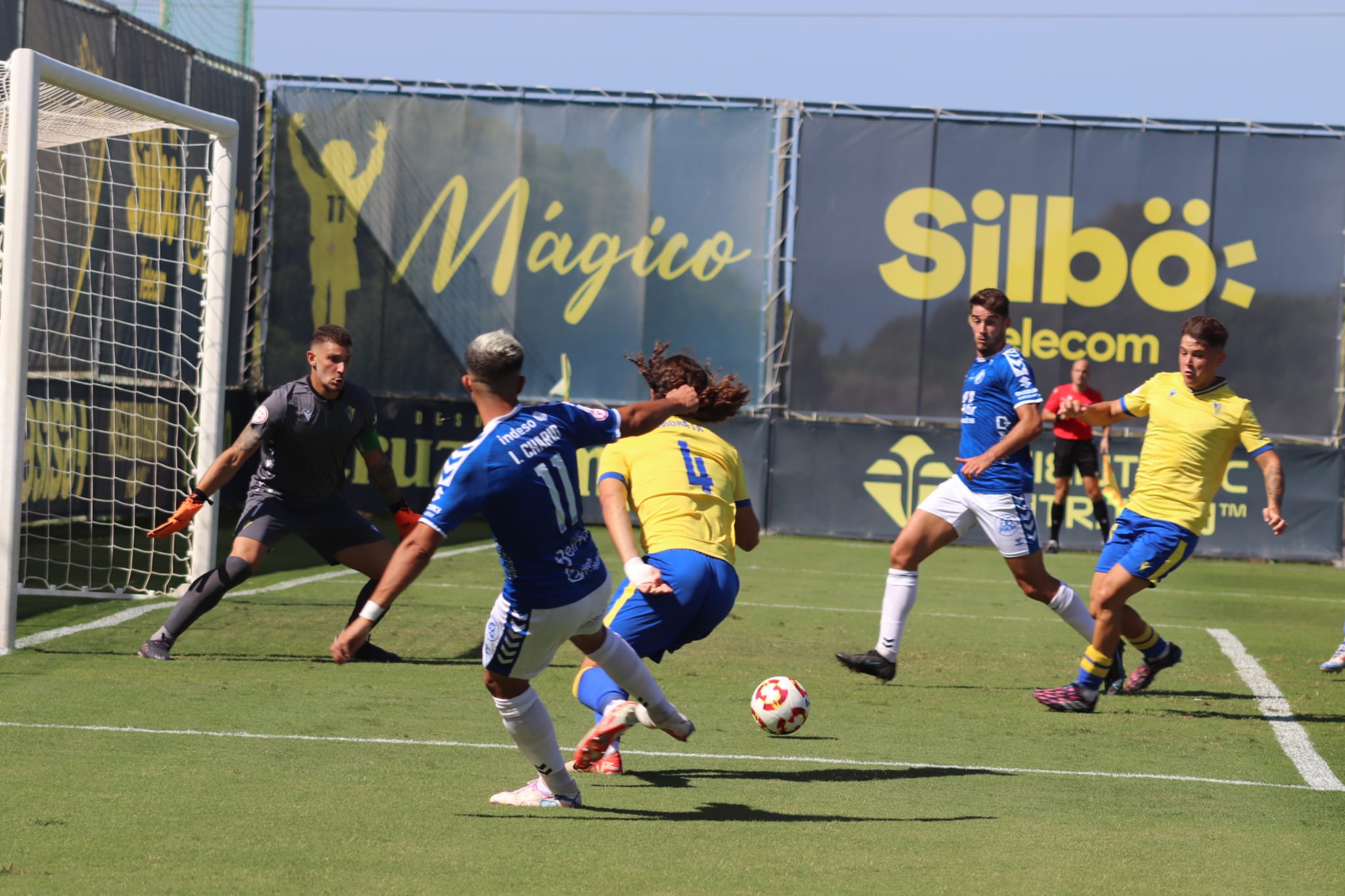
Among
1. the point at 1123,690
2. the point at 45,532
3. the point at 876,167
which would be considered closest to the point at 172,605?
the point at 45,532

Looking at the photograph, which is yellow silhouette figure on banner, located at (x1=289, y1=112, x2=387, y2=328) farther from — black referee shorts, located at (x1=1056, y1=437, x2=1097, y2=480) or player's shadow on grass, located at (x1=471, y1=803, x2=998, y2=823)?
player's shadow on grass, located at (x1=471, y1=803, x2=998, y2=823)

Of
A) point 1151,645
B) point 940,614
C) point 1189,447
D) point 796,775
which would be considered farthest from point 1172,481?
point 940,614

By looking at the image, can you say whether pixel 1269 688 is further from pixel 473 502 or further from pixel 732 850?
pixel 473 502

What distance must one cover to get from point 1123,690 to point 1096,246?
1171 cm

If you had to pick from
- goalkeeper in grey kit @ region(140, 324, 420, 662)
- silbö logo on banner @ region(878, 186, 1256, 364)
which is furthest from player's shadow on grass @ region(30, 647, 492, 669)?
silbö logo on banner @ region(878, 186, 1256, 364)

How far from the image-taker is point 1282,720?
757 cm

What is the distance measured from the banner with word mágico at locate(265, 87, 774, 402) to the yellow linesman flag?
0.24 feet

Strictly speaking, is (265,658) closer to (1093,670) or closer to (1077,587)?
(1093,670)

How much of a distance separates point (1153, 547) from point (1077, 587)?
22.0ft

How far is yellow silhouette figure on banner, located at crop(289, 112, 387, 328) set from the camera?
19.8 meters

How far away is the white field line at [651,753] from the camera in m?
6.11

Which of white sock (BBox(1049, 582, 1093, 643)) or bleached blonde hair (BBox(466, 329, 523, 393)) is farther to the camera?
white sock (BBox(1049, 582, 1093, 643))

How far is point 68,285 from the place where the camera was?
14375 millimetres

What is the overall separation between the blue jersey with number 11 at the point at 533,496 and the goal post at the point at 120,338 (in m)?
5.72
